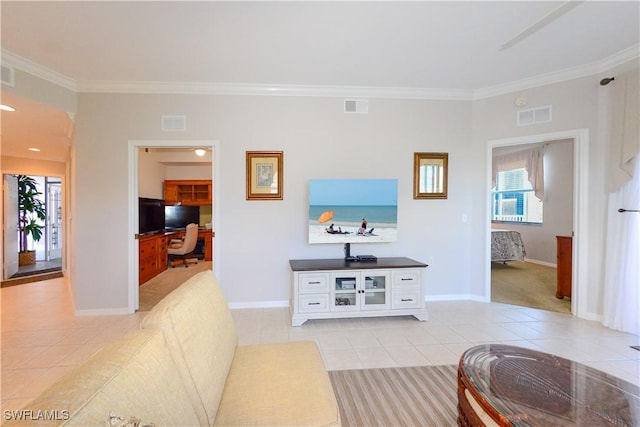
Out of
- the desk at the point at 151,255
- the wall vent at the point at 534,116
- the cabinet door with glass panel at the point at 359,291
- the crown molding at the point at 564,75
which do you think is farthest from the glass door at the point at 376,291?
the desk at the point at 151,255

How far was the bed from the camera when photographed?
5.87 meters

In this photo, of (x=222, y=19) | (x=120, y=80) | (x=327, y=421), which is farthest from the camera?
(x=120, y=80)

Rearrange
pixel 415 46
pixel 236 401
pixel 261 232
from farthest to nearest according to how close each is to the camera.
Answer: pixel 261 232 → pixel 415 46 → pixel 236 401

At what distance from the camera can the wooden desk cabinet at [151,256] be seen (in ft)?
15.8

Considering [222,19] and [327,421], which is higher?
[222,19]

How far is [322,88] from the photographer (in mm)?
3641

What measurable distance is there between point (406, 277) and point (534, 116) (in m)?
2.55

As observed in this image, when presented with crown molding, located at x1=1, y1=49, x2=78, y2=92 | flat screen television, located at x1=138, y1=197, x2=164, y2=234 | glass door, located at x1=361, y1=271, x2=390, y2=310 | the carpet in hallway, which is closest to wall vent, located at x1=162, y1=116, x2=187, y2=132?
crown molding, located at x1=1, y1=49, x2=78, y2=92

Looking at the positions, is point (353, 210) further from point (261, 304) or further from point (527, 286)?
point (527, 286)

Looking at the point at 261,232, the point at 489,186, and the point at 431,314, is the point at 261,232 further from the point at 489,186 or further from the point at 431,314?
the point at 489,186

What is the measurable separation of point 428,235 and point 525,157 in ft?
15.6

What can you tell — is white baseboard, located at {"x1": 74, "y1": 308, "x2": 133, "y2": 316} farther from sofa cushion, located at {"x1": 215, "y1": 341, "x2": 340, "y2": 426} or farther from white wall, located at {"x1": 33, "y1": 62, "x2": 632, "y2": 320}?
sofa cushion, located at {"x1": 215, "y1": 341, "x2": 340, "y2": 426}

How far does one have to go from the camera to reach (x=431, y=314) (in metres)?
3.47

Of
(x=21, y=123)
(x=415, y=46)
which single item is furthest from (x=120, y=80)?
(x=415, y=46)
